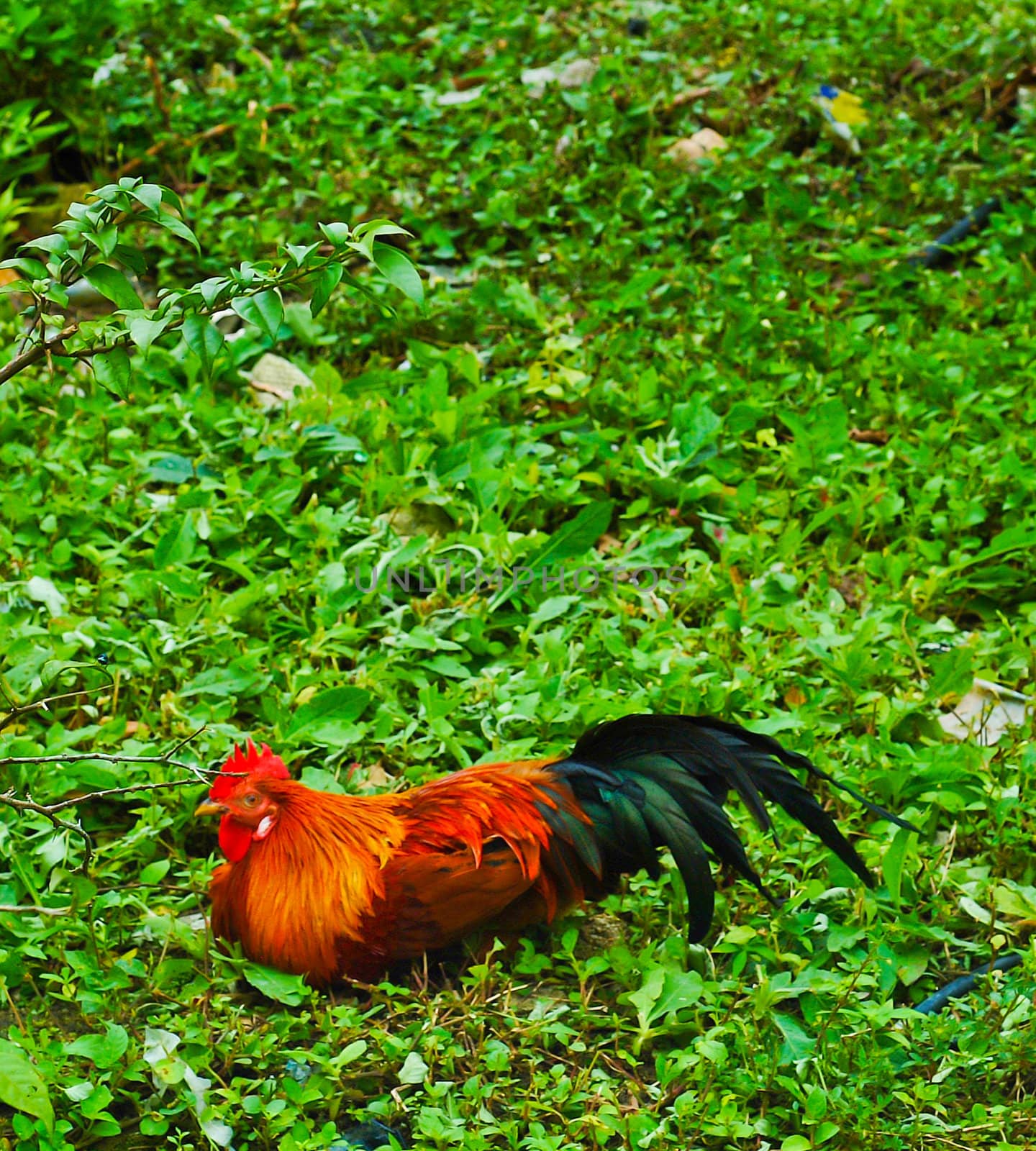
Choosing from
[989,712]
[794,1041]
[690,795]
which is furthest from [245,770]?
[989,712]

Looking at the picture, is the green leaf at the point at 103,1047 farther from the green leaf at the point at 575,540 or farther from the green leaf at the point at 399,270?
the green leaf at the point at 575,540

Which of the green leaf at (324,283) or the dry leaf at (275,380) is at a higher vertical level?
the green leaf at (324,283)

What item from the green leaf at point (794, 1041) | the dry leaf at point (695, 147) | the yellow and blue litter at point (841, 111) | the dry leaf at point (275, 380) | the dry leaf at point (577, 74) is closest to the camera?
the green leaf at point (794, 1041)

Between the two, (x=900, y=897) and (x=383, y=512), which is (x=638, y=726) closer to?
(x=900, y=897)

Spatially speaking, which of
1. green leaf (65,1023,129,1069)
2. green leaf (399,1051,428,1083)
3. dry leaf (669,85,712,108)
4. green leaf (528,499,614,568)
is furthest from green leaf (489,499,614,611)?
dry leaf (669,85,712,108)

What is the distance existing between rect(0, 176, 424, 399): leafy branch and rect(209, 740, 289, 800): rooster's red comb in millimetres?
919

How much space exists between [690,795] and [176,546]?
5.80 ft

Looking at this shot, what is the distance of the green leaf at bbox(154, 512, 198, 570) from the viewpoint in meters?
3.68

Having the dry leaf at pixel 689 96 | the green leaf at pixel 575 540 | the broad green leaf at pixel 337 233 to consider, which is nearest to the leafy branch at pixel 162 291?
the broad green leaf at pixel 337 233

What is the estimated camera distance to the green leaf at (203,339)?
6.12 feet

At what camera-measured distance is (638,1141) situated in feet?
7.59

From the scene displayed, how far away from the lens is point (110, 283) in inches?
77.5

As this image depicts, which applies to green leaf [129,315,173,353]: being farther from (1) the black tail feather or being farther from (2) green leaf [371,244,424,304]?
(1) the black tail feather

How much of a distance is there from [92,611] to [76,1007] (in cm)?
121
